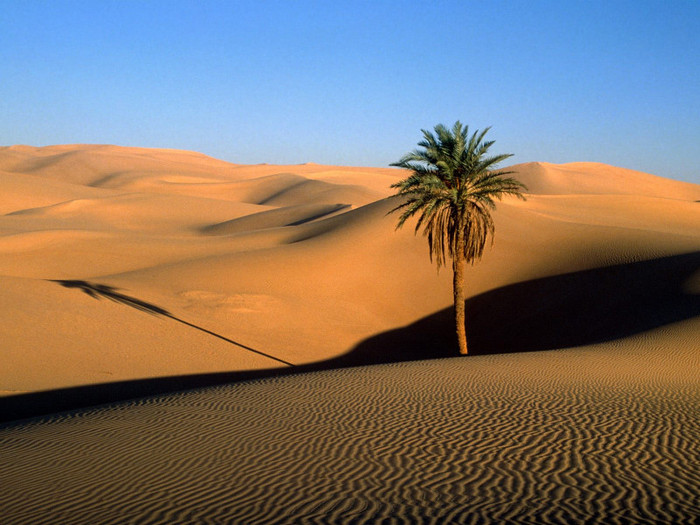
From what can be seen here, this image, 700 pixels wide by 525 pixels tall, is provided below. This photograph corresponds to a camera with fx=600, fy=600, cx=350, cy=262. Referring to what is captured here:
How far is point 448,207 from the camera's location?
19.2 m

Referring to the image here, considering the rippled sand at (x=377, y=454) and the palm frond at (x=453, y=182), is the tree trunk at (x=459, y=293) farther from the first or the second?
the rippled sand at (x=377, y=454)

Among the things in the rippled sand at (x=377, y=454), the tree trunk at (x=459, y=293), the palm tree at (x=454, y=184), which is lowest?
the rippled sand at (x=377, y=454)

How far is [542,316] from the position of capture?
81.8ft

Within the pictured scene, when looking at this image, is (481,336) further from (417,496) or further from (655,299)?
(417,496)

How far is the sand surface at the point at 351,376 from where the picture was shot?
22.8 ft

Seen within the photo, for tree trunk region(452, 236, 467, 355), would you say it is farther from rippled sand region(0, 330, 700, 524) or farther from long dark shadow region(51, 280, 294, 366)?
rippled sand region(0, 330, 700, 524)

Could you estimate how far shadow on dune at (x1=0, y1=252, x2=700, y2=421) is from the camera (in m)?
20.2

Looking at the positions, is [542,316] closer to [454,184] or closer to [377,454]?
[454,184]

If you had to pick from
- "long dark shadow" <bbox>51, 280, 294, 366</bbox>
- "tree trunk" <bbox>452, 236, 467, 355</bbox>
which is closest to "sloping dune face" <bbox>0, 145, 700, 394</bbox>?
"long dark shadow" <bbox>51, 280, 294, 366</bbox>

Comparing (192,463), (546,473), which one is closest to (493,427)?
(546,473)

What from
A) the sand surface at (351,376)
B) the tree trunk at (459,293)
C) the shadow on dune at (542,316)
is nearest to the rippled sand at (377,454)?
the sand surface at (351,376)

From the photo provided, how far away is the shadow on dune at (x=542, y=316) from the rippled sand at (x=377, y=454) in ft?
20.6

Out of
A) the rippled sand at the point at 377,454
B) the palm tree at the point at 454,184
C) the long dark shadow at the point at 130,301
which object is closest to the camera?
the rippled sand at the point at 377,454

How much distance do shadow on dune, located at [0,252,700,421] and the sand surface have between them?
0.38ft
